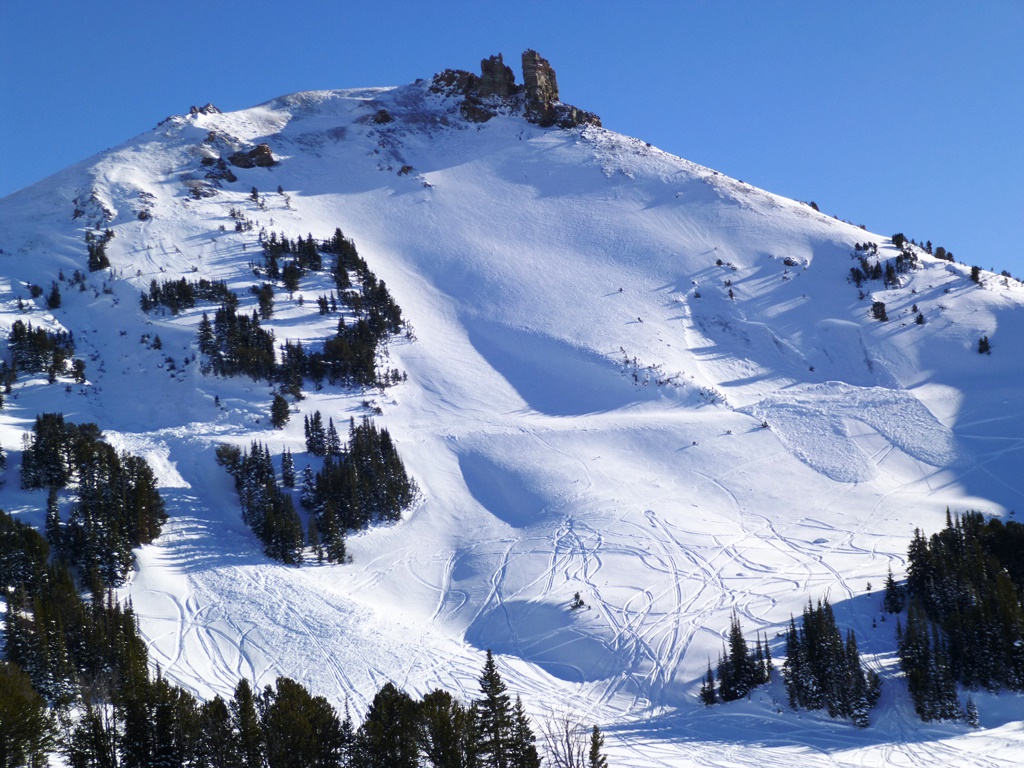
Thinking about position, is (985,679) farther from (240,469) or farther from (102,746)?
(240,469)

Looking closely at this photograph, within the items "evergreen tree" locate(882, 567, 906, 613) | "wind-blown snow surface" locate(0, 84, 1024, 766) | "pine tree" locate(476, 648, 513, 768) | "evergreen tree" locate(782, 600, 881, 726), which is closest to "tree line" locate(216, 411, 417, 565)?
"wind-blown snow surface" locate(0, 84, 1024, 766)

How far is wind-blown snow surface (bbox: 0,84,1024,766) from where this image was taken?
4278cm

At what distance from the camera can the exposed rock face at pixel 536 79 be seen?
491 feet

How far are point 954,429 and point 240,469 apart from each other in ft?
209

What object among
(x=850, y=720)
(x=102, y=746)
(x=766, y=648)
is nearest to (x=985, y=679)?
(x=850, y=720)

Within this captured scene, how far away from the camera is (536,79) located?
15025 cm

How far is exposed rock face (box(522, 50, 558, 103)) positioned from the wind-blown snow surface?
21619 millimetres

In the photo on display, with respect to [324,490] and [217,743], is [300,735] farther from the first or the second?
[324,490]

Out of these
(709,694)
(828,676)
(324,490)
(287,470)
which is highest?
(287,470)

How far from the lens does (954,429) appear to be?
233 ft

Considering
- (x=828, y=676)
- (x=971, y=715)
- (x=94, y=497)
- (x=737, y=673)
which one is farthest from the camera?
(x=94, y=497)

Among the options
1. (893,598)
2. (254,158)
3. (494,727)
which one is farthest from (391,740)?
(254,158)

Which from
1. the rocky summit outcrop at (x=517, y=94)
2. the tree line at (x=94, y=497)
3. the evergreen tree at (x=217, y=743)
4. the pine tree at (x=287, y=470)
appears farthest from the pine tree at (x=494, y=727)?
the rocky summit outcrop at (x=517, y=94)

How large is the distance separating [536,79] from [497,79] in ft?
27.6
